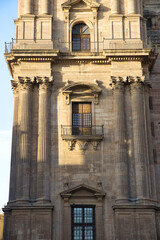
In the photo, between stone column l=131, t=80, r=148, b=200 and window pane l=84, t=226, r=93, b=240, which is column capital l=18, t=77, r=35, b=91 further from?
window pane l=84, t=226, r=93, b=240

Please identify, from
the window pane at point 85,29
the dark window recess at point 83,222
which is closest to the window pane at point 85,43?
the window pane at point 85,29

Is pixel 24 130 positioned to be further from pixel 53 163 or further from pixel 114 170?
pixel 114 170

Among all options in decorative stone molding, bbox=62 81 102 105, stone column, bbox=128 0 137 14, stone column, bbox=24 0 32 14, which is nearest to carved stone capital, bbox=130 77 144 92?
decorative stone molding, bbox=62 81 102 105

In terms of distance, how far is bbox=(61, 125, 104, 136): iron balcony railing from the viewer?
37.4 meters

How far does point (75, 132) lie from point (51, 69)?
18.6ft

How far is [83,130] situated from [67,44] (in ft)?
25.6

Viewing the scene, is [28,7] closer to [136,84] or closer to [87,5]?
[87,5]

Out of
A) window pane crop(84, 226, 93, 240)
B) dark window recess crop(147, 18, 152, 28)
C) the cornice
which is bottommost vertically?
window pane crop(84, 226, 93, 240)

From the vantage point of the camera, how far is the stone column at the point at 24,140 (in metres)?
35.4

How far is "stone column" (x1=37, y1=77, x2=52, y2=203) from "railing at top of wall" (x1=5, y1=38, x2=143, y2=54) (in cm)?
323

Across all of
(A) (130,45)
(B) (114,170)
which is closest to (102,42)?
(A) (130,45)

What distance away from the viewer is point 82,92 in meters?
38.6

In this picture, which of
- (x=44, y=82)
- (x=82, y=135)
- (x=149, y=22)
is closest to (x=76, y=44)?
(x=44, y=82)

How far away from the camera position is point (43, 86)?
3828cm
